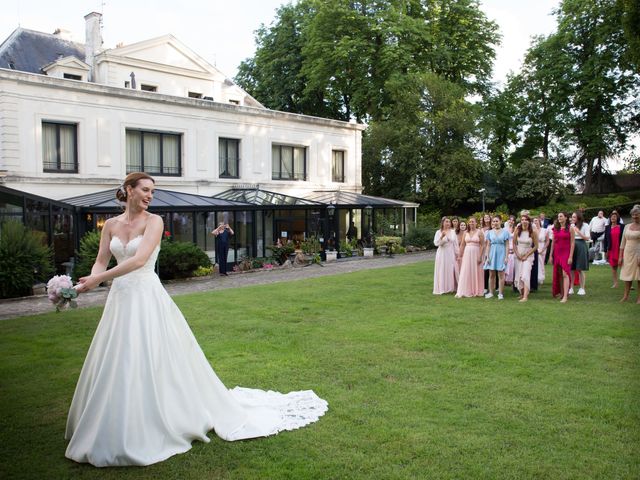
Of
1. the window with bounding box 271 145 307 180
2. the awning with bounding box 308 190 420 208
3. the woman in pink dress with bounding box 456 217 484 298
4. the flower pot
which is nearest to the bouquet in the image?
the woman in pink dress with bounding box 456 217 484 298

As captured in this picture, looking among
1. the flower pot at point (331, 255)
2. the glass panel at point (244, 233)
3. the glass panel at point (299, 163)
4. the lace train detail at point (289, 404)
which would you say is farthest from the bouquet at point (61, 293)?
the glass panel at point (299, 163)

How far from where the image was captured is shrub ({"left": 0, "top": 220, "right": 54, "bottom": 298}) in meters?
14.7

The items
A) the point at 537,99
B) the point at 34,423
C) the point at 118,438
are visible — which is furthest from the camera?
the point at 537,99

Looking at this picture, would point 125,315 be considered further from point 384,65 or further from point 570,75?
point 570,75

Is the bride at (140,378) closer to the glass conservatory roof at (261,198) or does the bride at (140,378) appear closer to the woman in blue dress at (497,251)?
the woman in blue dress at (497,251)

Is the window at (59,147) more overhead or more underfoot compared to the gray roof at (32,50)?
more underfoot

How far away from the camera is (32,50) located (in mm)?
→ 25109

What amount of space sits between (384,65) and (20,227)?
1023 inches

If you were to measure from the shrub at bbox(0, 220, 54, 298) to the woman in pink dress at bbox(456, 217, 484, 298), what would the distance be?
11156 millimetres

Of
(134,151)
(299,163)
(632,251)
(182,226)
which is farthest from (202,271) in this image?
(632,251)

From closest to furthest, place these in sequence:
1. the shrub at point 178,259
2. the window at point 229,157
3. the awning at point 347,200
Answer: the shrub at point 178,259 → the window at point 229,157 → the awning at point 347,200

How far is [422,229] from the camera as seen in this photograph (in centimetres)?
2948

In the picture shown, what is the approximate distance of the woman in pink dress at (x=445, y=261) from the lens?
14.1 metres

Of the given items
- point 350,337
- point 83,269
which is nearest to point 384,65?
point 83,269
